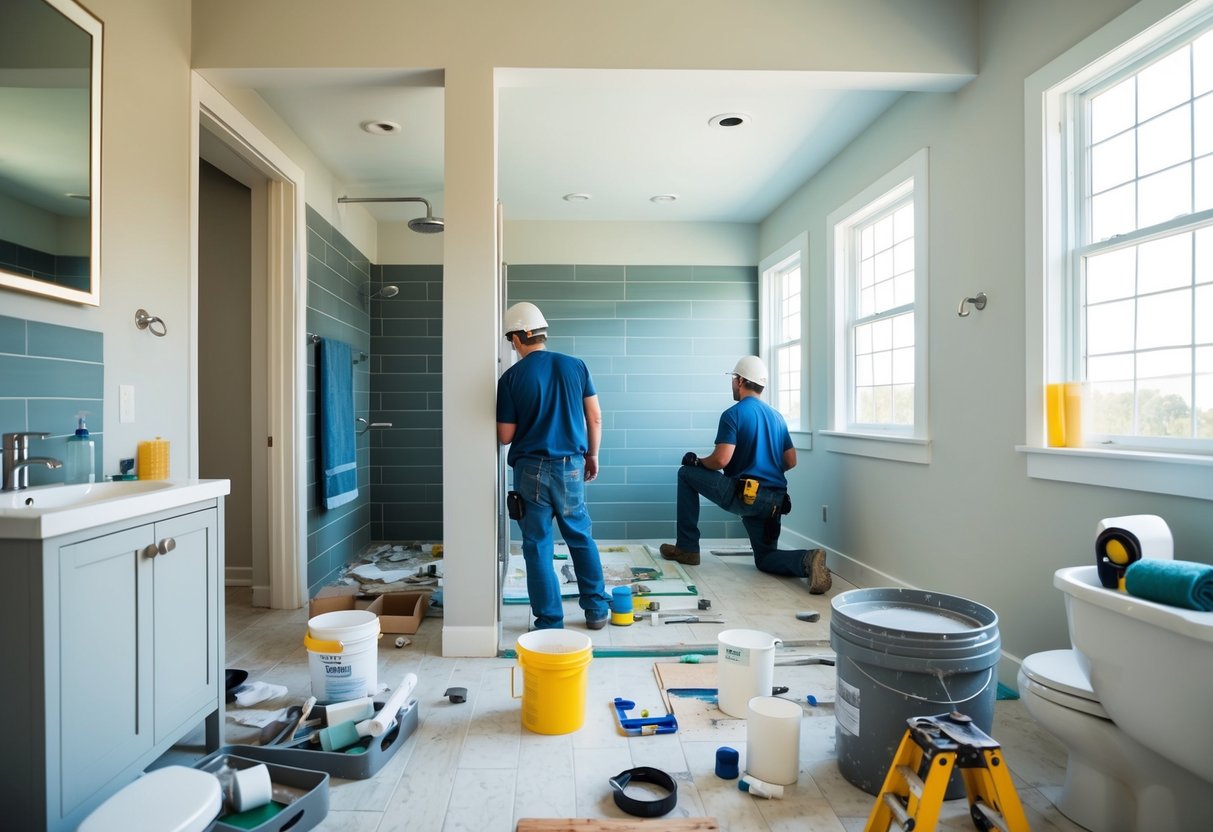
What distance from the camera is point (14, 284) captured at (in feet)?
6.10

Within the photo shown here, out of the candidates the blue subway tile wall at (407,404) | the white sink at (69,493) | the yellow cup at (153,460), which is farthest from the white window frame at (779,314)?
the white sink at (69,493)

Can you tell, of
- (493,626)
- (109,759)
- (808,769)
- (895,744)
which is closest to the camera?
(109,759)

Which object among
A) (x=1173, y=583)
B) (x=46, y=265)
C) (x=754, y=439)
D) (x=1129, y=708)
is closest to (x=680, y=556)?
(x=754, y=439)

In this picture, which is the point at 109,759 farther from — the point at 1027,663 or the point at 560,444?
the point at 1027,663

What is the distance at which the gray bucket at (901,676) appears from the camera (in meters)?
1.80

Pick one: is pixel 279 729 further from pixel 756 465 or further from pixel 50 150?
pixel 756 465

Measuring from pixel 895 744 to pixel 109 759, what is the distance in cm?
201

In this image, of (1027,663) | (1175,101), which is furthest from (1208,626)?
(1175,101)

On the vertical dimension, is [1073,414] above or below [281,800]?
above

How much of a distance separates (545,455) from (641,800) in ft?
5.43

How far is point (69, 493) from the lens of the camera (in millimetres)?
1970

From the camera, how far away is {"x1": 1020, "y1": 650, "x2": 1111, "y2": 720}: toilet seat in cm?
170

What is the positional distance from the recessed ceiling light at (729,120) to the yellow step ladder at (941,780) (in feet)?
10.3

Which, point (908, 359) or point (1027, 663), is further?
point (908, 359)
